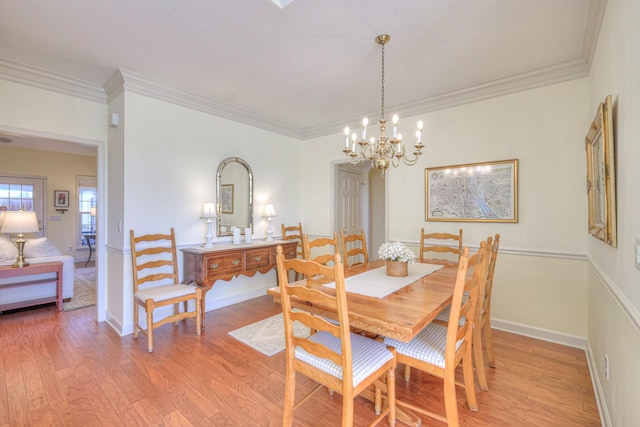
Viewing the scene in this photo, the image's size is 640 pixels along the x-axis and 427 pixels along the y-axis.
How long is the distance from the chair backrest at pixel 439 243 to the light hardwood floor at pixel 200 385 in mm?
973

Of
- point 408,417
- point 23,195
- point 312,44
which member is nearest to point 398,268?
point 408,417

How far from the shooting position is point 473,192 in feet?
10.8

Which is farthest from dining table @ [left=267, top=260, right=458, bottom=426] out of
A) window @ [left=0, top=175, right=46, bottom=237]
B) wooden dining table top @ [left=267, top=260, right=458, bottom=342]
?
window @ [left=0, top=175, right=46, bottom=237]

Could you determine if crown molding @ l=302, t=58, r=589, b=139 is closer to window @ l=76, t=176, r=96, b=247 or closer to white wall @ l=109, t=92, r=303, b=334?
white wall @ l=109, t=92, r=303, b=334

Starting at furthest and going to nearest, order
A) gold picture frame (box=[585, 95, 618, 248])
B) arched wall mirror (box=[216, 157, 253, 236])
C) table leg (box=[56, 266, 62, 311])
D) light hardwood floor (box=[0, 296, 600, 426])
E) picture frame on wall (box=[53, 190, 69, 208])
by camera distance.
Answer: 1. picture frame on wall (box=[53, 190, 69, 208])
2. arched wall mirror (box=[216, 157, 253, 236])
3. table leg (box=[56, 266, 62, 311])
4. light hardwood floor (box=[0, 296, 600, 426])
5. gold picture frame (box=[585, 95, 618, 248])

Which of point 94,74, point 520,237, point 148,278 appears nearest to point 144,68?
point 94,74

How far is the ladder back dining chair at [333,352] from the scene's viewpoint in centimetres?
138

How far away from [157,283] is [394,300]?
8.98ft

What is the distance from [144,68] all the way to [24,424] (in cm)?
291

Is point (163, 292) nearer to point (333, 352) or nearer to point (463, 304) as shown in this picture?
point (333, 352)

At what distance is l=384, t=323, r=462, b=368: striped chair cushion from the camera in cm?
162

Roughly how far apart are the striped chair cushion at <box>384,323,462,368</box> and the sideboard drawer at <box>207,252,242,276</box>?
218cm

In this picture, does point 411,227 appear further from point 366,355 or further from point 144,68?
point 144,68

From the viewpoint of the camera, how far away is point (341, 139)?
4535mm
